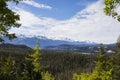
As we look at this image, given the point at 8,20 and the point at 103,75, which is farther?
the point at 103,75

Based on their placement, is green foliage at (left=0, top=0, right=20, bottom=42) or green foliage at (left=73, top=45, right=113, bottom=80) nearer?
green foliage at (left=0, top=0, right=20, bottom=42)

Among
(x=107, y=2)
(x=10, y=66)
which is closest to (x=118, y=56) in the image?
(x=10, y=66)

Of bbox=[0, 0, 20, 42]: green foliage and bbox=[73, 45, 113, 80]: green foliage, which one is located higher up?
bbox=[0, 0, 20, 42]: green foliage

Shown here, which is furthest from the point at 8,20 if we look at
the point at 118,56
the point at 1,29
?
the point at 118,56

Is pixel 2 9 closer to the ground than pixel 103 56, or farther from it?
farther from it

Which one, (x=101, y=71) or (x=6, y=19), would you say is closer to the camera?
(x=6, y=19)

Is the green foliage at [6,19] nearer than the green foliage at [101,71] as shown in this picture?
Yes

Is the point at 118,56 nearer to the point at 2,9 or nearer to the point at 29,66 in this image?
the point at 29,66

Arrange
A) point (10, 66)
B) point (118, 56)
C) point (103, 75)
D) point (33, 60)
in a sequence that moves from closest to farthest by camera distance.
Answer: point (103, 75)
point (118, 56)
point (33, 60)
point (10, 66)

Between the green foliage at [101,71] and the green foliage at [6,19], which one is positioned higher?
the green foliage at [6,19]

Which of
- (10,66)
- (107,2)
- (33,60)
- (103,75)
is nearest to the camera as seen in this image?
(107,2)

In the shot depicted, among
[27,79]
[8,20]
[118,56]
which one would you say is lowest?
[27,79]

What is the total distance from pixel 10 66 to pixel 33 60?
903 cm

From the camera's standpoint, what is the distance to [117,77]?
136 feet
